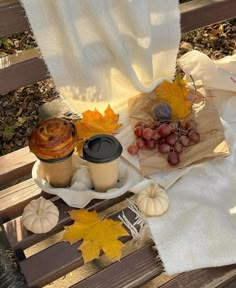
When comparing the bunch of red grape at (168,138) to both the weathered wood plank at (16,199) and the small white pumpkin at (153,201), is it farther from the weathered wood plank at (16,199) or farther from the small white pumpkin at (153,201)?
the weathered wood plank at (16,199)

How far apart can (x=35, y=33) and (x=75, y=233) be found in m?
0.57

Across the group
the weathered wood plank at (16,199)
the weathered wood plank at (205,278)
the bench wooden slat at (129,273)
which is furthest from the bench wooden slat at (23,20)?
the weathered wood plank at (205,278)

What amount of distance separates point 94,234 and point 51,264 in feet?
0.44

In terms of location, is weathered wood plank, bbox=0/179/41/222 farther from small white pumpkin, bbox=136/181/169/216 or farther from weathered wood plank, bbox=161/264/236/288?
weathered wood plank, bbox=161/264/236/288

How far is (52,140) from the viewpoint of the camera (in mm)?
1220

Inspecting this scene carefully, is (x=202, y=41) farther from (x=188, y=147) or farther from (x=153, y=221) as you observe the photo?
(x=153, y=221)

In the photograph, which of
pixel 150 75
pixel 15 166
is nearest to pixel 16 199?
pixel 15 166

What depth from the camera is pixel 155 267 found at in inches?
47.8

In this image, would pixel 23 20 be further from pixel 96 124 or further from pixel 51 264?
pixel 51 264

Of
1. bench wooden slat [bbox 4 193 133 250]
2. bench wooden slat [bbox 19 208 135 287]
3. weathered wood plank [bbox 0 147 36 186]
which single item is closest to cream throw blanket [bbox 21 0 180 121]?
weathered wood plank [bbox 0 147 36 186]

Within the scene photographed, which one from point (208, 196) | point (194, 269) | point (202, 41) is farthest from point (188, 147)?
point (202, 41)

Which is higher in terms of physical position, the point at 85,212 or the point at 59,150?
the point at 59,150

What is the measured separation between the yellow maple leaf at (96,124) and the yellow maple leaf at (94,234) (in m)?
0.24

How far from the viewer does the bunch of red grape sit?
142cm
